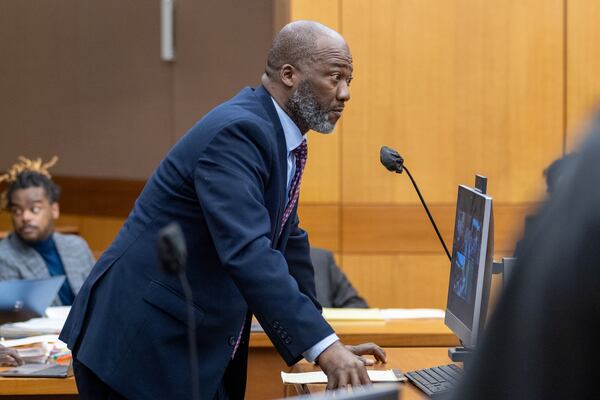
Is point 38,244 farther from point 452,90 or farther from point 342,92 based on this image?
point 342,92

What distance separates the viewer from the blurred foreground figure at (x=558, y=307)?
695 mm

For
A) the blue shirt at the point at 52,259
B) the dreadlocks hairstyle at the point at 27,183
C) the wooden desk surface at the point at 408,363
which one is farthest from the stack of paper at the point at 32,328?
the dreadlocks hairstyle at the point at 27,183

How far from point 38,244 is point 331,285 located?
1.39 m

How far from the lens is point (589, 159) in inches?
28.3

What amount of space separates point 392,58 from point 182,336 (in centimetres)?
315

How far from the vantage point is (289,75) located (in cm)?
255

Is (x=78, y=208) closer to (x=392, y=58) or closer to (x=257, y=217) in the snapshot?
(x=392, y=58)

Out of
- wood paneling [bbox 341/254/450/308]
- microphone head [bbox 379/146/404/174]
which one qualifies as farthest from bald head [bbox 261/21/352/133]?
wood paneling [bbox 341/254/450/308]

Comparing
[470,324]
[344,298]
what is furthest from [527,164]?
[470,324]

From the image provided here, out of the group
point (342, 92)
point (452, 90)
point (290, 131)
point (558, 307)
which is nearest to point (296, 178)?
point (290, 131)

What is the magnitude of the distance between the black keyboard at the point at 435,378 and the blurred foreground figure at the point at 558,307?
5.61 feet

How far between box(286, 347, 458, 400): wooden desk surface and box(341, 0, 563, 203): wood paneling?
216 centimetres

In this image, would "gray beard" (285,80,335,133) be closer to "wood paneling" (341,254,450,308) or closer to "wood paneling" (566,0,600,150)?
"wood paneling" (341,254,450,308)

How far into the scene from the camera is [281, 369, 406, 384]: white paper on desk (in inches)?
102
